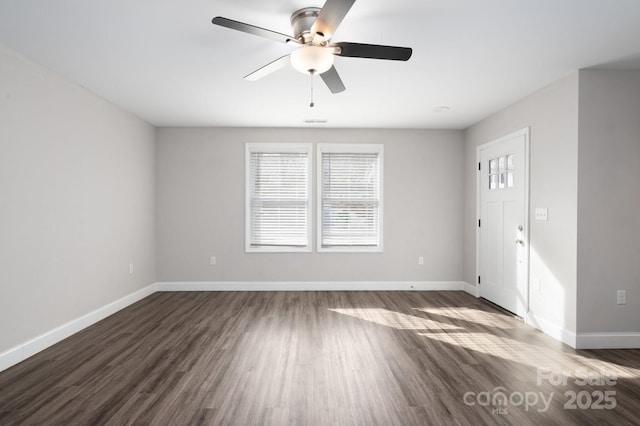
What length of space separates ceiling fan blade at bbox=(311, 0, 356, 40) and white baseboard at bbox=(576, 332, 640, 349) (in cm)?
341

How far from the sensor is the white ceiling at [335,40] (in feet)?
7.32

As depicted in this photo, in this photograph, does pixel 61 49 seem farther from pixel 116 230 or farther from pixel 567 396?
pixel 567 396

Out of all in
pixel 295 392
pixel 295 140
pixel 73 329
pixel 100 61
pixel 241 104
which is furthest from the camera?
pixel 295 140

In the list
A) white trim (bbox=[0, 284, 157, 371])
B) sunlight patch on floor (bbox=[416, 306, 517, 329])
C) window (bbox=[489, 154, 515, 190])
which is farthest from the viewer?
window (bbox=[489, 154, 515, 190])

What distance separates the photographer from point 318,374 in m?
2.65

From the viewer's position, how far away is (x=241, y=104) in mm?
4238

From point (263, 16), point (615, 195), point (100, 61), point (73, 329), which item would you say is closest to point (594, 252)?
point (615, 195)

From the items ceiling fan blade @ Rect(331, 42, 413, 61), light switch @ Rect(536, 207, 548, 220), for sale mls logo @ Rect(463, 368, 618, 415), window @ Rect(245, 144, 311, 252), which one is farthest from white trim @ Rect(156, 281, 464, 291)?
ceiling fan blade @ Rect(331, 42, 413, 61)

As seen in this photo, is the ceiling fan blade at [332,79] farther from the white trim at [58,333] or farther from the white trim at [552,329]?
the white trim at [58,333]

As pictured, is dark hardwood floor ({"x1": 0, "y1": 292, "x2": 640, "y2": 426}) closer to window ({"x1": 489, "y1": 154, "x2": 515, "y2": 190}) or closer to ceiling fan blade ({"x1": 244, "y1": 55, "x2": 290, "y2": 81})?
window ({"x1": 489, "y1": 154, "x2": 515, "y2": 190})

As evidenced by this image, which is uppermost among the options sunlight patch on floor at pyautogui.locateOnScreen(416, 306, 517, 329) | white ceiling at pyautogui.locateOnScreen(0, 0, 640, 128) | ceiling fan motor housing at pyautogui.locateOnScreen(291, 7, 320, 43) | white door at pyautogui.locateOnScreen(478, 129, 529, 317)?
white ceiling at pyautogui.locateOnScreen(0, 0, 640, 128)

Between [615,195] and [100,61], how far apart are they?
480cm

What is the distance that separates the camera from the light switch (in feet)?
11.9

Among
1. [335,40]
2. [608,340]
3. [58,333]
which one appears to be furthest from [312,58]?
[608,340]
